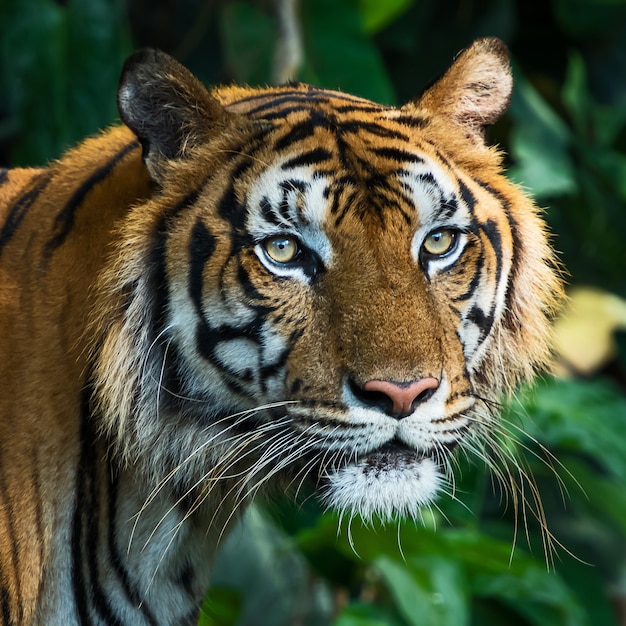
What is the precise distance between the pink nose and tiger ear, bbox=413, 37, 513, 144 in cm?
56

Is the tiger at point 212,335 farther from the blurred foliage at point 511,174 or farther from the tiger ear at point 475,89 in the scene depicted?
the blurred foliage at point 511,174

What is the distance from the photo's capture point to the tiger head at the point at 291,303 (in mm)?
1438

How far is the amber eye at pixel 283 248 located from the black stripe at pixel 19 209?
0.45 metres

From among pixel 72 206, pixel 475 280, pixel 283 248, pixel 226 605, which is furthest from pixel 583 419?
pixel 72 206

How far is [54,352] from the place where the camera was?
4.97ft

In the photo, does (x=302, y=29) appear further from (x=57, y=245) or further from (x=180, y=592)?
(x=180, y=592)

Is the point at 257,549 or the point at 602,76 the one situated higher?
the point at 602,76

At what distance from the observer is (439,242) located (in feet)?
5.11

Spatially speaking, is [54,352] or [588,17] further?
[588,17]

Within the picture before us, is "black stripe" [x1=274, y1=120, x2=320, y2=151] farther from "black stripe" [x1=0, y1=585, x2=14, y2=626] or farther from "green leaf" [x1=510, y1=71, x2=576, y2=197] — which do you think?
"green leaf" [x1=510, y1=71, x2=576, y2=197]

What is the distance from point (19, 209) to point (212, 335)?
1.42 ft

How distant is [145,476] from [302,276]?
16.5 inches

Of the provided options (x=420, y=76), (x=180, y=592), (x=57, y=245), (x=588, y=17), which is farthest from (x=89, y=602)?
(x=588, y=17)

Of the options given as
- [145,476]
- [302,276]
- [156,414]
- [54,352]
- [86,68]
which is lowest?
[145,476]
